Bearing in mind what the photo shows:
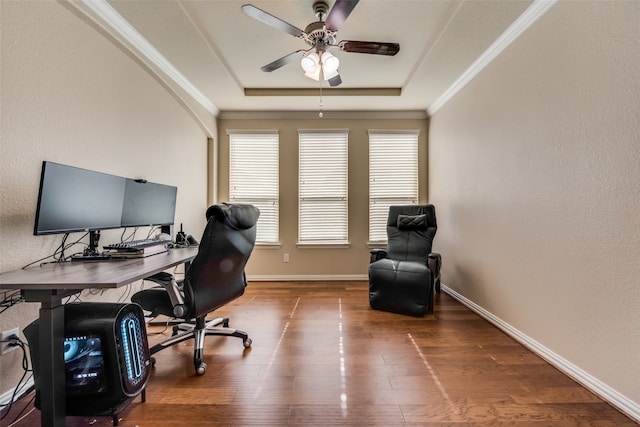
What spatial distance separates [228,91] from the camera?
3486 millimetres

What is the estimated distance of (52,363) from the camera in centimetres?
117

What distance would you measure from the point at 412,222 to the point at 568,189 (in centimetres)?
164

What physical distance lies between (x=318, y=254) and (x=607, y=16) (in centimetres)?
356

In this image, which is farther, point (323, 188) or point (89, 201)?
point (323, 188)

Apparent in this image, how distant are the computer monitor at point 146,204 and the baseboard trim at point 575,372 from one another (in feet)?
10.5

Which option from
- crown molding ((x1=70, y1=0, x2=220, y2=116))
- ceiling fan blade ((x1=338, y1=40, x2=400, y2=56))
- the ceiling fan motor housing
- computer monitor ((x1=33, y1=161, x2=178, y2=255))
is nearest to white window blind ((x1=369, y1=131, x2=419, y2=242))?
ceiling fan blade ((x1=338, y1=40, x2=400, y2=56))

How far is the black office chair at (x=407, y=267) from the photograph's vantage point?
277 centimetres

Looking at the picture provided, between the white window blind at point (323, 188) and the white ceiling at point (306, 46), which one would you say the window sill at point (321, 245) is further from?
the white ceiling at point (306, 46)

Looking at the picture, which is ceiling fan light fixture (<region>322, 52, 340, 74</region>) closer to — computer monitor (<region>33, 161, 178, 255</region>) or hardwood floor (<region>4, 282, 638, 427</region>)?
computer monitor (<region>33, 161, 178, 255</region>)

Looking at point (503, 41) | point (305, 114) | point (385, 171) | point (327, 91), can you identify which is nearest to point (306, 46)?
point (327, 91)

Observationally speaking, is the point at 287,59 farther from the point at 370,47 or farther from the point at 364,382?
the point at 364,382

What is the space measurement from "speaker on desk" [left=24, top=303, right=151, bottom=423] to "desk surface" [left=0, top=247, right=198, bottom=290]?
0.58 ft

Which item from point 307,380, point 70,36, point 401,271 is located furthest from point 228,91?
point 307,380

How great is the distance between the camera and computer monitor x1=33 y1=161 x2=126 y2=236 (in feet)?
4.72
